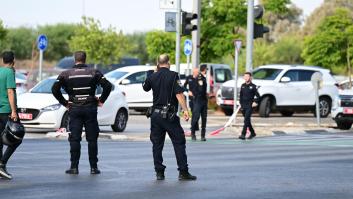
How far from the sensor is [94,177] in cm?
1404

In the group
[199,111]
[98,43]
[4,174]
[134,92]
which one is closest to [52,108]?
[199,111]

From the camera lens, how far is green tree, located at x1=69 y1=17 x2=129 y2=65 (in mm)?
64000

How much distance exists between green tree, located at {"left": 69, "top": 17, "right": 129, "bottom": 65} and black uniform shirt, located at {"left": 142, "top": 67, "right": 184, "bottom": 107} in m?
49.9

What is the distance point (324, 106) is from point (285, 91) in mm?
1888

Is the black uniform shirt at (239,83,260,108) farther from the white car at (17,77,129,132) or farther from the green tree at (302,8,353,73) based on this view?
the green tree at (302,8,353,73)

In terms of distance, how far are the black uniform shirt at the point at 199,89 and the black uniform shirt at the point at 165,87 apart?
31.4ft

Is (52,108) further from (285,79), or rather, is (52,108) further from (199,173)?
(285,79)

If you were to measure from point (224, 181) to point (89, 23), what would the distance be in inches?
2077

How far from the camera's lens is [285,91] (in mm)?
36594

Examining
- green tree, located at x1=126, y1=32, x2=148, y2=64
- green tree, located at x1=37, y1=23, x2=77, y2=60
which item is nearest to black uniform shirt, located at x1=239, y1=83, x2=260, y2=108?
green tree, located at x1=37, y1=23, x2=77, y2=60

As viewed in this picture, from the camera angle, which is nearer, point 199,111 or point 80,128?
point 80,128

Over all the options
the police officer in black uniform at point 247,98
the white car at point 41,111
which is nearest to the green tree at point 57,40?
the white car at point 41,111

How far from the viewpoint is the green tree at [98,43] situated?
210 feet

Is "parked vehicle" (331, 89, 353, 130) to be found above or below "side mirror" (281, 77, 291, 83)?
below
